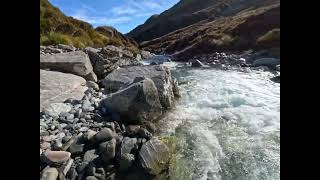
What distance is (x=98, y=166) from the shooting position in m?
4.57

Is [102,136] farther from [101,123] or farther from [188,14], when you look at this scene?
[188,14]

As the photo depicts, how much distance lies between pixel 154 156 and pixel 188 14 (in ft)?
287

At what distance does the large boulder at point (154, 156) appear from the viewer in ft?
15.4

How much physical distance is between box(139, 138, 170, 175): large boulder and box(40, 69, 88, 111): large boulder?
2420 mm

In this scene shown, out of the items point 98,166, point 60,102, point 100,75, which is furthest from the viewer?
point 100,75

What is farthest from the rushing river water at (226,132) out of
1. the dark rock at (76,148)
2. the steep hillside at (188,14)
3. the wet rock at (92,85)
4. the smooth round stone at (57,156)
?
the steep hillside at (188,14)

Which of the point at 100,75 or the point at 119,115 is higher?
the point at 100,75

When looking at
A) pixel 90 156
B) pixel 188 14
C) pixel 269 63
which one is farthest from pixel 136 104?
pixel 188 14

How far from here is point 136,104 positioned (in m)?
6.50

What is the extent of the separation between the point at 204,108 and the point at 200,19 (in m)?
74.2
